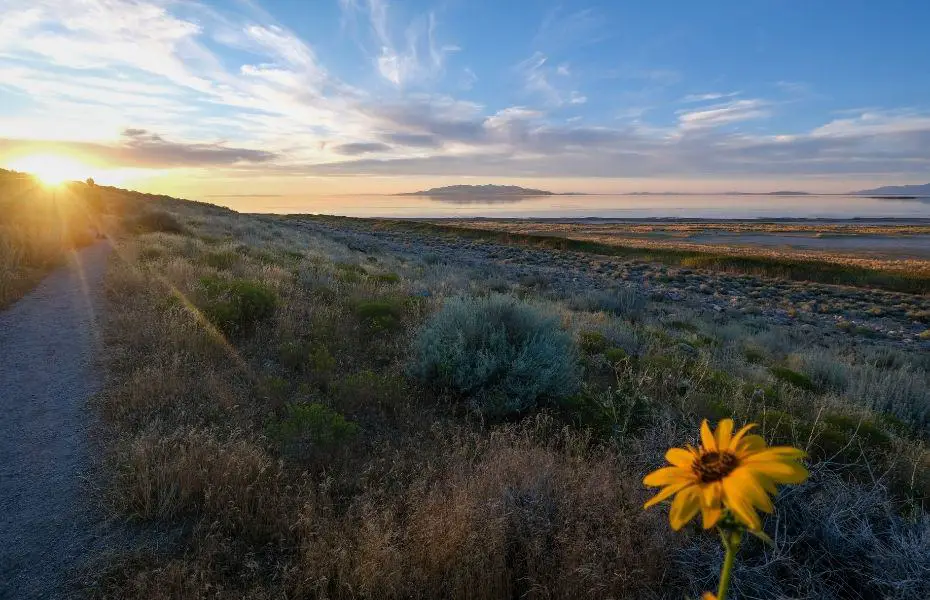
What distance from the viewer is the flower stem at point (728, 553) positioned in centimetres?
95

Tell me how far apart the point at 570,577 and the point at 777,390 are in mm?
5844

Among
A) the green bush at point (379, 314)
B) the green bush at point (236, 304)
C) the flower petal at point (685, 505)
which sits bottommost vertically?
the green bush at point (379, 314)

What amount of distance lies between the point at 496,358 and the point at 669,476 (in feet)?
14.4

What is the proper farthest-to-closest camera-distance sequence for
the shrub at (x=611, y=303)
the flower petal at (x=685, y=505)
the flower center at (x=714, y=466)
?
the shrub at (x=611, y=303) → the flower center at (x=714, y=466) → the flower petal at (x=685, y=505)

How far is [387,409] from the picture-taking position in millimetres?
5121

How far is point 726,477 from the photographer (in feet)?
4.20

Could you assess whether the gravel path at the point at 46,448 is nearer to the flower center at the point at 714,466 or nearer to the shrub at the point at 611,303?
the flower center at the point at 714,466

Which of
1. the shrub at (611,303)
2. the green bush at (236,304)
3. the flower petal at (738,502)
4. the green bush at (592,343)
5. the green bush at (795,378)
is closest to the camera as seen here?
the flower petal at (738,502)

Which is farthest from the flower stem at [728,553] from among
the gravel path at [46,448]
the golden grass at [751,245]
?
the golden grass at [751,245]

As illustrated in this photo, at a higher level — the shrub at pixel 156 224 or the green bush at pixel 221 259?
the shrub at pixel 156 224

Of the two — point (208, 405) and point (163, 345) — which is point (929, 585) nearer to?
point (208, 405)

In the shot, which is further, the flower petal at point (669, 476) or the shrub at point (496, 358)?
the shrub at point (496, 358)

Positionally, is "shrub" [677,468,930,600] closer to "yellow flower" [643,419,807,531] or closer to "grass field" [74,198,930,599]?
"grass field" [74,198,930,599]

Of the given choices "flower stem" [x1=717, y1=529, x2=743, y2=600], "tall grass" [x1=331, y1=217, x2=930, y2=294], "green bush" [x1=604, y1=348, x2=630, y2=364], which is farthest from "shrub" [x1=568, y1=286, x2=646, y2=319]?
"tall grass" [x1=331, y1=217, x2=930, y2=294]
